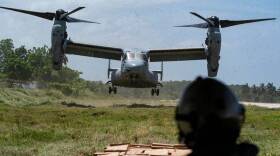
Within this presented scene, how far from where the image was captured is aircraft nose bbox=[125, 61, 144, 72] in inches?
1568

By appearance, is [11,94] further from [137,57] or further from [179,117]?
[179,117]

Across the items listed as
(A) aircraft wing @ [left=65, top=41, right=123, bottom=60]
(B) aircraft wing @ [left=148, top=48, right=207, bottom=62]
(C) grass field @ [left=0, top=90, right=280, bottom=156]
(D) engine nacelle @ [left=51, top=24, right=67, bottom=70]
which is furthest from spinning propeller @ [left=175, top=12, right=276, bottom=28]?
(C) grass field @ [left=0, top=90, right=280, bottom=156]

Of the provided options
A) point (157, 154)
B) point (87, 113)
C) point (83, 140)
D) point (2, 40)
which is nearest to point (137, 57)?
point (87, 113)

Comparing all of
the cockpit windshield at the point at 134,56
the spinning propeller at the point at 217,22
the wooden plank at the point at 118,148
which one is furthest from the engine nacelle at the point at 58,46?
the wooden plank at the point at 118,148

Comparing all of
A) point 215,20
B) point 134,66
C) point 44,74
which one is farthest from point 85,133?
point 44,74

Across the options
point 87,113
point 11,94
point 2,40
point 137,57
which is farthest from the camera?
point 2,40

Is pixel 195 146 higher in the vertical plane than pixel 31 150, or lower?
higher

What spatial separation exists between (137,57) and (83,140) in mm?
24956

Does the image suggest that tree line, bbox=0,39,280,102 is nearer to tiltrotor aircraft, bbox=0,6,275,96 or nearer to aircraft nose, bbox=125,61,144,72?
tiltrotor aircraft, bbox=0,6,275,96

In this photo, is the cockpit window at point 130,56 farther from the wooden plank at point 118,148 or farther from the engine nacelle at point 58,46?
the wooden plank at point 118,148

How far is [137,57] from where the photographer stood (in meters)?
41.8

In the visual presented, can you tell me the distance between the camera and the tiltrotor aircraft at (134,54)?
41.1 m

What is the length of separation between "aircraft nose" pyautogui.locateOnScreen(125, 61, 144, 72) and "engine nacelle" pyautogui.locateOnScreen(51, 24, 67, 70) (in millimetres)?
6728

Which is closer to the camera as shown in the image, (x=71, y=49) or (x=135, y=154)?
(x=135, y=154)
